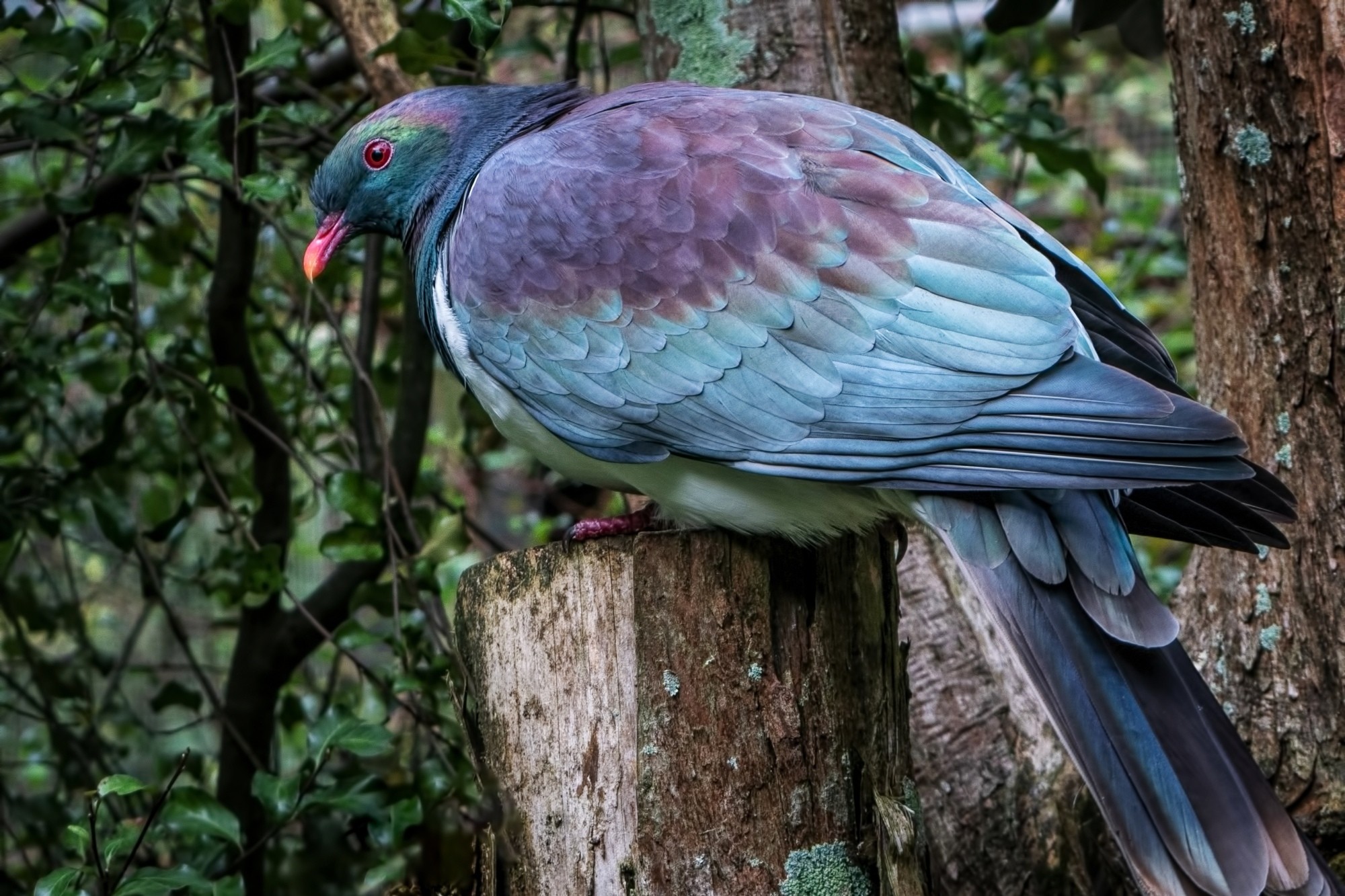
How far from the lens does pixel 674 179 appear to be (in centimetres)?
267

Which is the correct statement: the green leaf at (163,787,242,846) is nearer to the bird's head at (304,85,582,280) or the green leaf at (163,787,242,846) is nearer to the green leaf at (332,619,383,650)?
the green leaf at (332,619,383,650)

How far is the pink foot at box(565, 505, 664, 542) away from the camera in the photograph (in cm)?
270

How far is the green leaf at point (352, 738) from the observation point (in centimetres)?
302

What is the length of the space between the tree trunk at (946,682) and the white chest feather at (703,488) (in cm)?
85

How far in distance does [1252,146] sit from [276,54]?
2278mm

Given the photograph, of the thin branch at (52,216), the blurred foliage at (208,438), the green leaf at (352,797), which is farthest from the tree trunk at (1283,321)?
the thin branch at (52,216)

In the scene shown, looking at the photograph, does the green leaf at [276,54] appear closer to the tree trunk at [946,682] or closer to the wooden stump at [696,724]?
the tree trunk at [946,682]

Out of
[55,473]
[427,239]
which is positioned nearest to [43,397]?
[55,473]

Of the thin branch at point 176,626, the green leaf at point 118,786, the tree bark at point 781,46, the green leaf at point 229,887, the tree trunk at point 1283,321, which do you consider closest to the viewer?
the green leaf at point 118,786

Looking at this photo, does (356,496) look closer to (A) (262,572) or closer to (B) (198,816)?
(A) (262,572)

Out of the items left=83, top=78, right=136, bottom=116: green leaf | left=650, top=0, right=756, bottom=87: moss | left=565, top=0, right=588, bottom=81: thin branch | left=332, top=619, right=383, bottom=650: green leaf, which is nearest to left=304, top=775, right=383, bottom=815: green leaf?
left=332, top=619, right=383, bottom=650: green leaf

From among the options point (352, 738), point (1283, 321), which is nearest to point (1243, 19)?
point (1283, 321)

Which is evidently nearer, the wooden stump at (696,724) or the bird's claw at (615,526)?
the wooden stump at (696,724)

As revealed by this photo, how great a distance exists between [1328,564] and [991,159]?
389 cm
